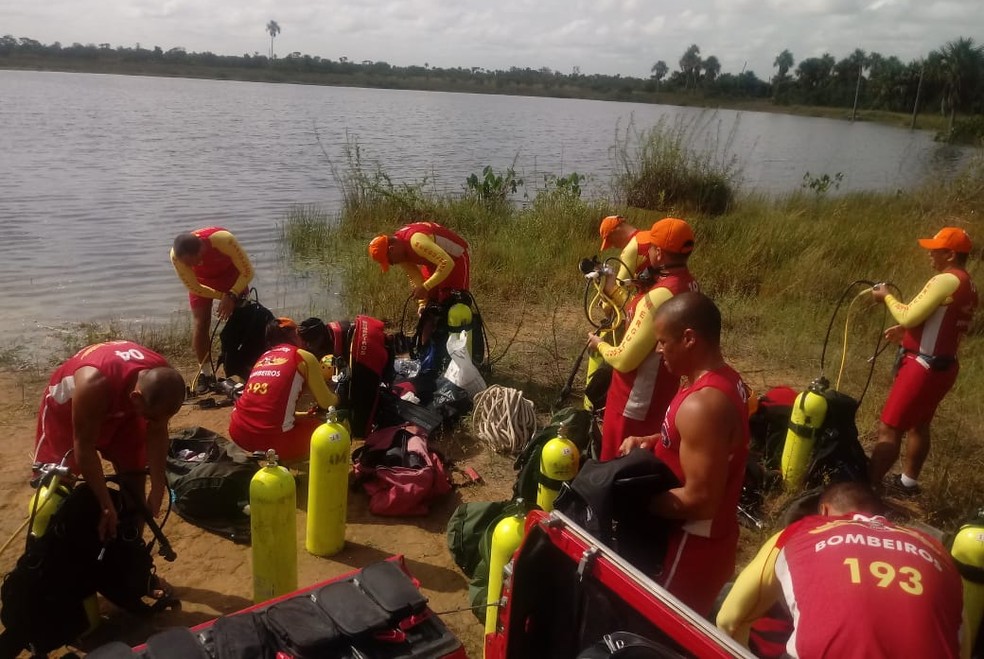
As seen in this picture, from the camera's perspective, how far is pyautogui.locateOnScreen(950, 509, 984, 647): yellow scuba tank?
→ 276cm

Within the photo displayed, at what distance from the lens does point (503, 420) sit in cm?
520

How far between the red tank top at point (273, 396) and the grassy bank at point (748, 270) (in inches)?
98.8

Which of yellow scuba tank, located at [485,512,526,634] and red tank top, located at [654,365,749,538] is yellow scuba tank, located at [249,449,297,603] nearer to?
yellow scuba tank, located at [485,512,526,634]

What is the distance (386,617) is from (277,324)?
3680 millimetres

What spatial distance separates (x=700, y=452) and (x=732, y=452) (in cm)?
13

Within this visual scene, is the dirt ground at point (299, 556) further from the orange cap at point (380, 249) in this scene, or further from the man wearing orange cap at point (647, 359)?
the orange cap at point (380, 249)

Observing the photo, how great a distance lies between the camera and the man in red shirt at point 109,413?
2.93 meters

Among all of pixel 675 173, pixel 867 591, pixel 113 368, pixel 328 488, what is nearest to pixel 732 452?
pixel 867 591

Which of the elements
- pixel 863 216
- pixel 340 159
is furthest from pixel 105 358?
pixel 340 159

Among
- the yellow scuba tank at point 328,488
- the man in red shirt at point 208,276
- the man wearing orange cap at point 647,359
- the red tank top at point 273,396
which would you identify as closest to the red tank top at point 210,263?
the man in red shirt at point 208,276

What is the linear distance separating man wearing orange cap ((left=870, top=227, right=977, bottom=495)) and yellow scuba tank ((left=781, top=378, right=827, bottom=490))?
0.54 m

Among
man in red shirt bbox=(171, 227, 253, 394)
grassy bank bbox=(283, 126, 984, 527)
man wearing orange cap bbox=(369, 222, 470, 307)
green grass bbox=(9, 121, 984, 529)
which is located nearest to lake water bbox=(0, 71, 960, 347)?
green grass bbox=(9, 121, 984, 529)

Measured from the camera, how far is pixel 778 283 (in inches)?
368

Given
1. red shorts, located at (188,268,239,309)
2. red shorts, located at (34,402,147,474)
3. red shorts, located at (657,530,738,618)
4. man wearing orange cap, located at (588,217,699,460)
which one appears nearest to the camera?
red shorts, located at (657,530,738,618)
